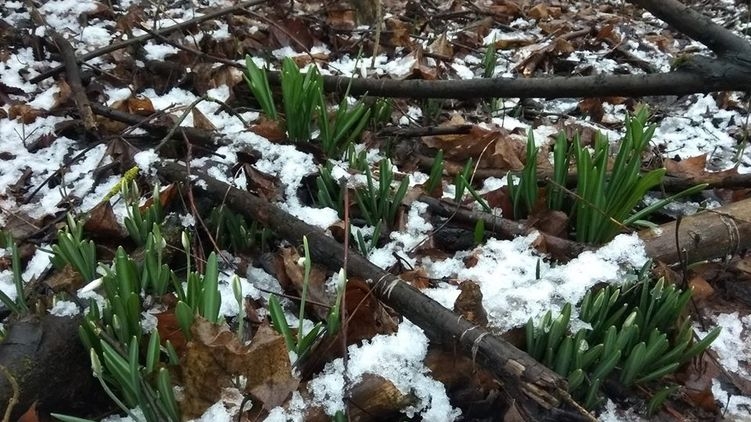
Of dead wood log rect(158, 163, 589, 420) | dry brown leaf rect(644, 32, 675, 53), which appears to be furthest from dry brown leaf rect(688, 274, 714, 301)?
dry brown leaf rect(644, 32, 675, 53)

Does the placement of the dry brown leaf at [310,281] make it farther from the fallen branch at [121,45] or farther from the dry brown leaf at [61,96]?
the fallen branch at [121,45]

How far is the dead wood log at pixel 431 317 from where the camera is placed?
43.4 inches

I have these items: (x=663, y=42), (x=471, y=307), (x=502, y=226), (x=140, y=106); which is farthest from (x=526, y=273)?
(x=663, y=42)

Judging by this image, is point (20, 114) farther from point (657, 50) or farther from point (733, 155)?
point (657, 50)

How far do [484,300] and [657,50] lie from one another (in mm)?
3057

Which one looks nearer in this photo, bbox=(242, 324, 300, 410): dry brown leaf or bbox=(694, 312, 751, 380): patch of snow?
bbox=(242, 324, 300, 410): dry brown leaf

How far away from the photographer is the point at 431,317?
4.35 ft

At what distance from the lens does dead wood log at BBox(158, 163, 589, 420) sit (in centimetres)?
110

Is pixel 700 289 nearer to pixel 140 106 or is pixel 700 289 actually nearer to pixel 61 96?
pixel 140 106

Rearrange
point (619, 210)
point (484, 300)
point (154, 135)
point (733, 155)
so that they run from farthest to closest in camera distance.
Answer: point (733, 155)
point (154, 135)
point (619, 210)
point (484, 300)

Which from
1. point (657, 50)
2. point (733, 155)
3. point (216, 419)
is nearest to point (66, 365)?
point (216, 419)

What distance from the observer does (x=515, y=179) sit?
222 cm

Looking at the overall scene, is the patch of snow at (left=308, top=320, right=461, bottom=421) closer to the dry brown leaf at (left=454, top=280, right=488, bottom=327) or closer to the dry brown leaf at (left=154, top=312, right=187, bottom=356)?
the dry brown leaf at (left=454, top=280, right=488, bottom=327)

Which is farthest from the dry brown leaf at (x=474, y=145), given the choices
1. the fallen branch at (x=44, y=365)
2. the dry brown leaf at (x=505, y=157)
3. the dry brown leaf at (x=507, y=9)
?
the dry brown leaf at (x=507, y=9)
